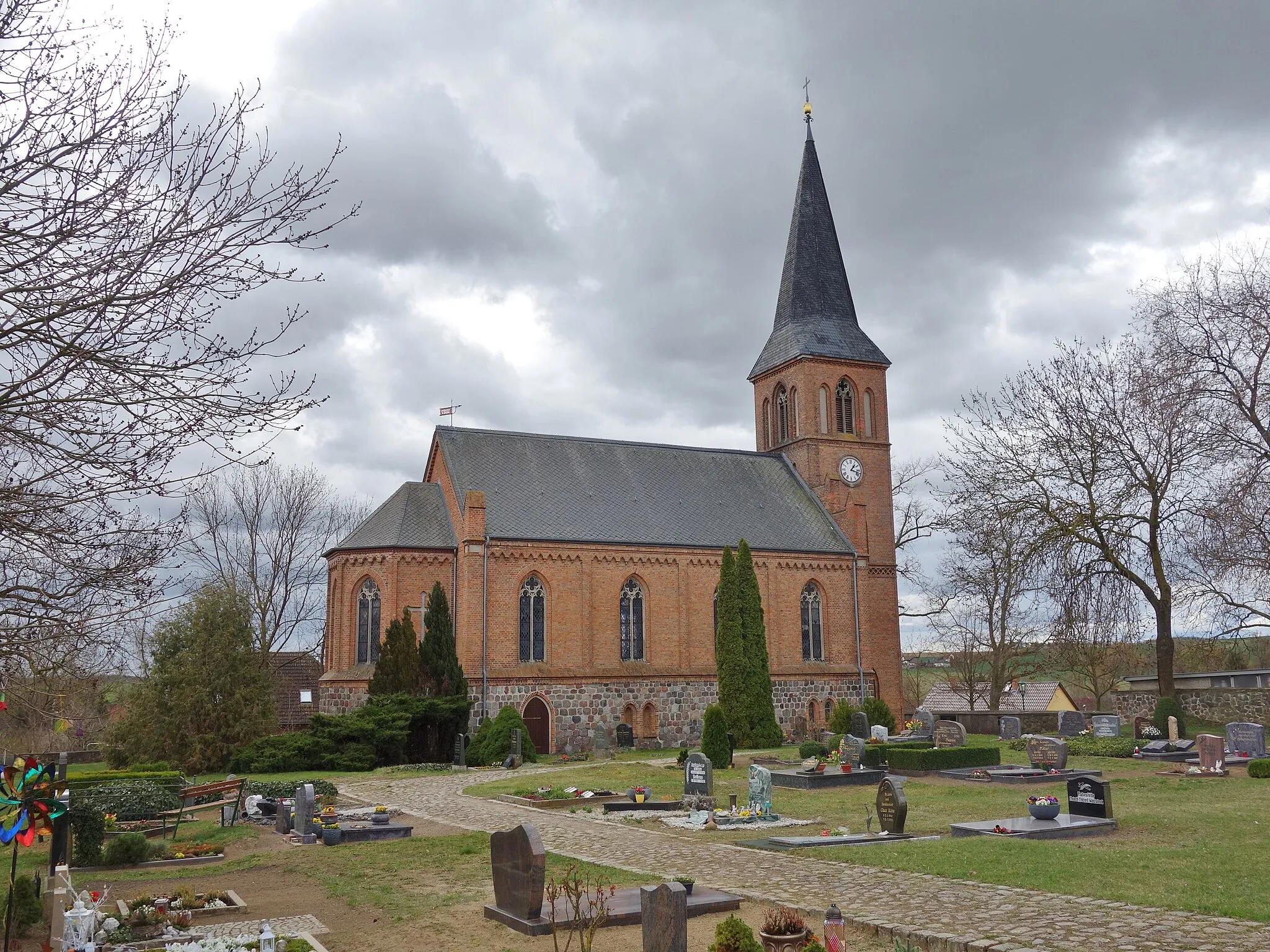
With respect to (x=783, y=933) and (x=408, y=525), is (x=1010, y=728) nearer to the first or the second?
(x=408, y=525)

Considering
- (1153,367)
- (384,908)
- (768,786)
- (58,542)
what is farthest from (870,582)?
(58,542)

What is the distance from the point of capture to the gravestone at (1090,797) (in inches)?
635

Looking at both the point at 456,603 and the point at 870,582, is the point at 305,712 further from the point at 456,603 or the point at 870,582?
the point at 870,582

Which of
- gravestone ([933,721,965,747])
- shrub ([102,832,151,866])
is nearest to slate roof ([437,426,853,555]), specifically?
gravestone ([933,721,965,747])

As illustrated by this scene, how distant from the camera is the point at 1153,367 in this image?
21.2 m

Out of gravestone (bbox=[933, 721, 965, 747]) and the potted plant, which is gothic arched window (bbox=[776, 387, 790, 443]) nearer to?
gravestone (bbox=[933, 721, 965, 747])

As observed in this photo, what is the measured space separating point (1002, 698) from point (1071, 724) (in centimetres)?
2881

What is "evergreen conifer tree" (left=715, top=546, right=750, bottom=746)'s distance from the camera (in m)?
35.6

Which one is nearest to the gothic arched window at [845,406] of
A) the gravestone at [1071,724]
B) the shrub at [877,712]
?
the shrub at [877,712]

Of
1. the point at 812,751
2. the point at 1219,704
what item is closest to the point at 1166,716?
the point at 1219,704

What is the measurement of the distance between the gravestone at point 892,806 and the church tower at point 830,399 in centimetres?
2833

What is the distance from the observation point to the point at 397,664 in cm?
3325

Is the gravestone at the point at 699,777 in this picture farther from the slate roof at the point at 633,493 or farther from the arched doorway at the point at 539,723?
the slate roof at the point at 633,493

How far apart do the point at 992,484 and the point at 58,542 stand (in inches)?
1097
